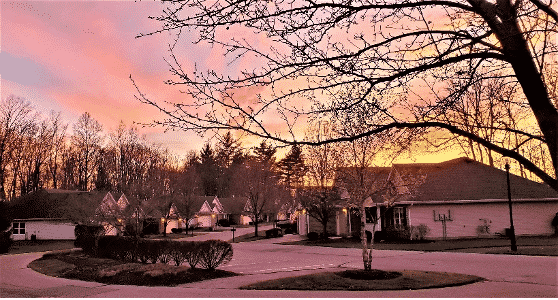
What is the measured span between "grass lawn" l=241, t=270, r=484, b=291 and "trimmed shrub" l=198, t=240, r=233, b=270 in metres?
3.83

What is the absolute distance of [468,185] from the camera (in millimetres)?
34156

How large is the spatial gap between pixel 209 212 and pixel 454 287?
64854mm

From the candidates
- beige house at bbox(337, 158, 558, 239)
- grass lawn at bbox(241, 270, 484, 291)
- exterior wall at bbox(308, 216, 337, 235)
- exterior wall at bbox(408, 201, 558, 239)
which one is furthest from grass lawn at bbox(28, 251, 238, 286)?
exterior wall at bbox(308, 216, 337, 235)

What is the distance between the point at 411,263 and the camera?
1877 centimetres

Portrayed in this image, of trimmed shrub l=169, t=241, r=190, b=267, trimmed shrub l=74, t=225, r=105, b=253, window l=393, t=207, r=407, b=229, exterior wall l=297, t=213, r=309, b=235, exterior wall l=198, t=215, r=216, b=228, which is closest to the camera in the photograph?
trimmed shrub l=169, t=241, r=190, b=267

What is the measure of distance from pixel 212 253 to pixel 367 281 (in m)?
6.29

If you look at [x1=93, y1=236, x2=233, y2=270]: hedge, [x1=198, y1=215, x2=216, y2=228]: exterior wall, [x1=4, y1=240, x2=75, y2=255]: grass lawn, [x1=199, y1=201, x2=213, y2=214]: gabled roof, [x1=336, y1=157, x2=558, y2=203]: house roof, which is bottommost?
[x1=4, y1=240, x2=75, y2=255]: grass lawn

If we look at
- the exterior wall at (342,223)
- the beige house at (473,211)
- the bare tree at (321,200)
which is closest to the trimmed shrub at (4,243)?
the bare tree at (321,200)

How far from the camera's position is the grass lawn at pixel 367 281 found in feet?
40.2

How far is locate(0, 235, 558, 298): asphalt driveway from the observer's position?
11.4 meters

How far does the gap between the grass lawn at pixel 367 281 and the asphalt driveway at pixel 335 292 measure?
0.50 metres

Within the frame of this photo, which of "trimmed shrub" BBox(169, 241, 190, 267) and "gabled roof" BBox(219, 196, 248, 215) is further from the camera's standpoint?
"gabled roof" BBox(219, 196, 248, 215)

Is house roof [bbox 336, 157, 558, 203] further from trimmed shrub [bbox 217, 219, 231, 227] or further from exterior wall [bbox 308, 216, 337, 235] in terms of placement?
trimmed shrub [bbox 217, 219, 231, 227]

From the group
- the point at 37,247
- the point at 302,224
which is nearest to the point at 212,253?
the point at 302,224
